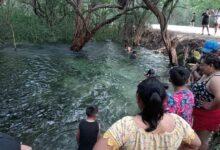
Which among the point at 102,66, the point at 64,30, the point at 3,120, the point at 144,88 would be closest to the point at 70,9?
the point at 64,30

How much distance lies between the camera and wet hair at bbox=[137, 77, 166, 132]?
2773mm

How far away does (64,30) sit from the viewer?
80.6ft

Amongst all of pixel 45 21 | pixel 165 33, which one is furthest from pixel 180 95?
pixel 45 21

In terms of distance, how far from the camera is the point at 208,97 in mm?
4660

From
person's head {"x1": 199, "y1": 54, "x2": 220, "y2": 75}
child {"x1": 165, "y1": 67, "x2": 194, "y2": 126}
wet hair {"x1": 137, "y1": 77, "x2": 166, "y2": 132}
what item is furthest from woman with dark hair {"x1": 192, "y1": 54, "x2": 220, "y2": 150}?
wet hair {"x1": 137, "y1": 77, "x2": 166, "y2": 132}

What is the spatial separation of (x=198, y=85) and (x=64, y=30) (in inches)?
806

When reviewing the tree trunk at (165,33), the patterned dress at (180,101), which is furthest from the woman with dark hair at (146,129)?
the tree trunk at (165,33)

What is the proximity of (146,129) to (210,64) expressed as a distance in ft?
7.05

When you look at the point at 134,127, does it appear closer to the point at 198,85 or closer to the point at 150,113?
the point at 150,113

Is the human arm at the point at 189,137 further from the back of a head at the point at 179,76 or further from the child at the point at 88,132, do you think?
the child at the point at 88,132

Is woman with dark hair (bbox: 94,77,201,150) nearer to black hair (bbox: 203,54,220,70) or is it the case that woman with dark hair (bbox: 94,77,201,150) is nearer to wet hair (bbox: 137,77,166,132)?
wet hair (bbox: 137,77,166,132)

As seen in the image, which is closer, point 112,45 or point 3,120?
point 3,120

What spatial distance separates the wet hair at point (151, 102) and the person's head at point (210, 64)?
1979 mm

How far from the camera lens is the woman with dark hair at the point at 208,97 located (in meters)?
4.39
